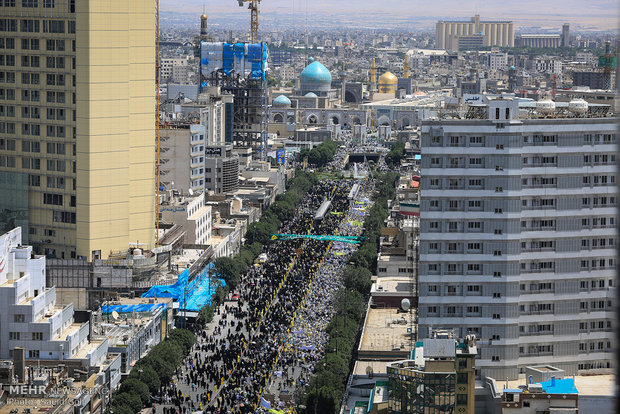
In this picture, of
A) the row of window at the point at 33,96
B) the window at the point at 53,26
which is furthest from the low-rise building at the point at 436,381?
the window at the point at 53,26

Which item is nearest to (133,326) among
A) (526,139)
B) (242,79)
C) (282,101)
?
(526,139)

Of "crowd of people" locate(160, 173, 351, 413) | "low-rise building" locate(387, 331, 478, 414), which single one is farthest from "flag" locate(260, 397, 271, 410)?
"low-rise building" locate(387, 331, 478, 414)

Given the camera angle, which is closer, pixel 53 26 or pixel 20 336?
pixel 20 336

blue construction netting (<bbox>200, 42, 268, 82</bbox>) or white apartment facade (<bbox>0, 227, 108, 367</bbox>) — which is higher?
blue construction netting (<bbox>200, 42, 268, 82</bbox>)

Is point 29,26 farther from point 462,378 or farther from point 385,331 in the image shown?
point 462,378

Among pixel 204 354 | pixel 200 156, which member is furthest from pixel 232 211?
pixel 204 354

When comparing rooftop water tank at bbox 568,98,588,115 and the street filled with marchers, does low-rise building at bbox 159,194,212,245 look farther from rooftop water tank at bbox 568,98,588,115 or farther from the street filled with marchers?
rooftop water tank at bbox 568,98,588,115
